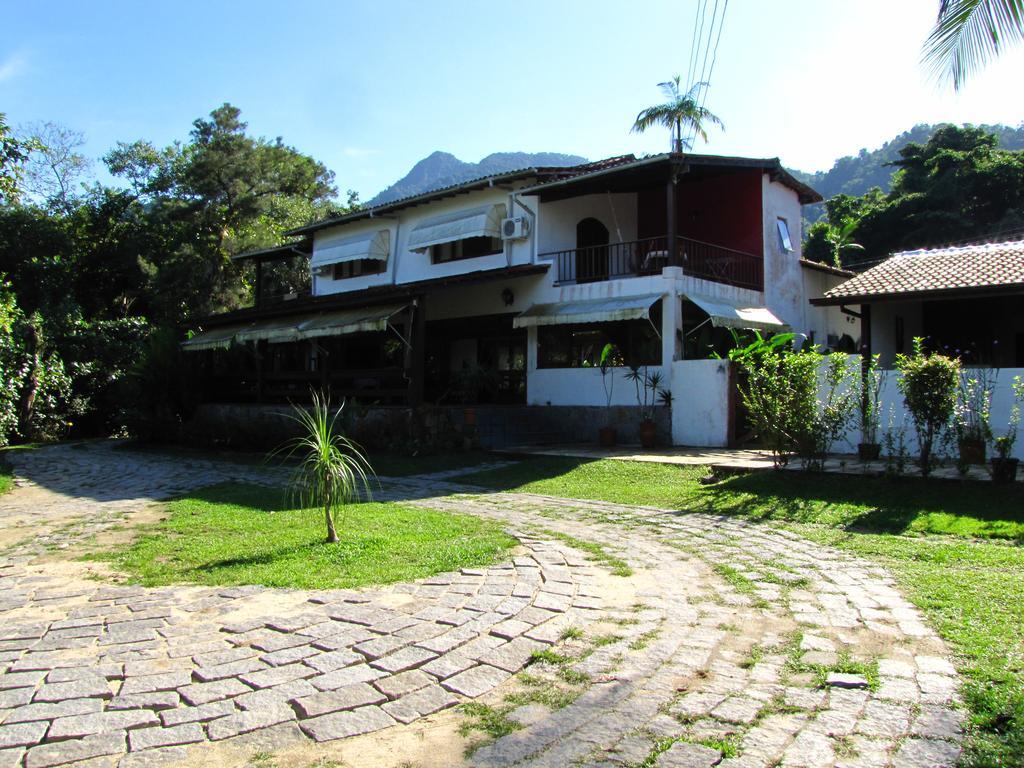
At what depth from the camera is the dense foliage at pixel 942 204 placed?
105 ft

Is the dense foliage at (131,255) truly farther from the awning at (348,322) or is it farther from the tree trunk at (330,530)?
the tree trunk at (330,530)

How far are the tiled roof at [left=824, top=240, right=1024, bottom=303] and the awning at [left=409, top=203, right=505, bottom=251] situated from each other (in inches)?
320

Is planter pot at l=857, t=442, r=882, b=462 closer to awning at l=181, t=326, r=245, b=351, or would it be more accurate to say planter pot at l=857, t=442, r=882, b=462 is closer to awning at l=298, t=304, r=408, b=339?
awning at l=298, t=304, r=408, b=339

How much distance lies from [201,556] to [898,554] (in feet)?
18.4

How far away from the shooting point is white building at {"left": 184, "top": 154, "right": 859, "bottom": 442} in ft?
51.1

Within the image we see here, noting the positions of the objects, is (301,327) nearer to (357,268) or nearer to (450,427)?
(450,427)

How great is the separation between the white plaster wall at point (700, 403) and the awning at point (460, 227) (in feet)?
20.2

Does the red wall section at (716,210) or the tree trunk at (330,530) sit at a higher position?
the red wall section at (716,210)

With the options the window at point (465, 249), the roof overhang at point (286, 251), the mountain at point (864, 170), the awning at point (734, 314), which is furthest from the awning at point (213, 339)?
the mountain at point (864, 170)

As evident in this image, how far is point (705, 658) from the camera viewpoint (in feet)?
11.5

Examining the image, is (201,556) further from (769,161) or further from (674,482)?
(769,161)

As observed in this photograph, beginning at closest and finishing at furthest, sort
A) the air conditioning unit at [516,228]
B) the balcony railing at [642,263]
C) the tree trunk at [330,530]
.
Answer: the tree trunk at [330,530], the balcony railing at [642,263], the air conditioning unit at [516,228]

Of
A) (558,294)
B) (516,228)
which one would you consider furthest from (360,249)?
(558,294)

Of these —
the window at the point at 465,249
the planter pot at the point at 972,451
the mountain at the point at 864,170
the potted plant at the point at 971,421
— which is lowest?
the planter pot at the point at 972,451
